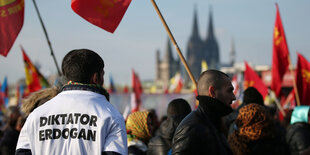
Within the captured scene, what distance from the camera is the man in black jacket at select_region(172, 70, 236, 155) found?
2541mm

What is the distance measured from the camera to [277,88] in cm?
910

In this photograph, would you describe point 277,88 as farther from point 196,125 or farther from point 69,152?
point 69,152

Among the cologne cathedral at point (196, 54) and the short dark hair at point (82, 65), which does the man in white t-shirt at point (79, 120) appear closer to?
the short dark hair at point (82, 65)

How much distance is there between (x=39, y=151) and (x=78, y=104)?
296mm

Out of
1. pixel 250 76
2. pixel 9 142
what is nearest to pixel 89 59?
pixel 9 142

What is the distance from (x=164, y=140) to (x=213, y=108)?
1478mm

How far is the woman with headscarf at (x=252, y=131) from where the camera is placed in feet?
9.84

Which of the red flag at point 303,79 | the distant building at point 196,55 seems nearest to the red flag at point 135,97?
the red flag at point 303,79

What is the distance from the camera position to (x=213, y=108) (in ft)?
8.80

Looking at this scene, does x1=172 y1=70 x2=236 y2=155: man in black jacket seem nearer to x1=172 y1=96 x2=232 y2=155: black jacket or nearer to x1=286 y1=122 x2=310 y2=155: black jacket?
x1=172 y1=96 x2=232 y2=155: black jacket

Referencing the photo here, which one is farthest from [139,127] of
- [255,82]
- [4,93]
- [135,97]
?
[4,93]

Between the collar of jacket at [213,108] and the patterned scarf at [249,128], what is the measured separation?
0.37 m

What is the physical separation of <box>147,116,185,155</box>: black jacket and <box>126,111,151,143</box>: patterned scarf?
225 mm

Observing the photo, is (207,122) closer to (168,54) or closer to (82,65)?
(82,65)
